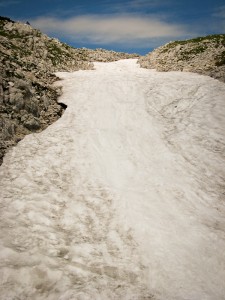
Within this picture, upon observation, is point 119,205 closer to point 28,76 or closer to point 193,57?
point 28,76

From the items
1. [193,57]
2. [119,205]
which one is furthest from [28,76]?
[193,57]

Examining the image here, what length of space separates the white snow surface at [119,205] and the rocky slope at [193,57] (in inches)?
294

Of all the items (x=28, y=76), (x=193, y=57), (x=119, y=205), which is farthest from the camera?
(x=193, y=57)

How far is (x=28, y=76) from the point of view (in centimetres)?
2155

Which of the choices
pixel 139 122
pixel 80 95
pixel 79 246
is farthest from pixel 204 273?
pixel 80 95

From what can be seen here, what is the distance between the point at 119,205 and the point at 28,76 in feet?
50.4

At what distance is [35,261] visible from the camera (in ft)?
26.1

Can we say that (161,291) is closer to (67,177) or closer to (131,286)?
(131,286)

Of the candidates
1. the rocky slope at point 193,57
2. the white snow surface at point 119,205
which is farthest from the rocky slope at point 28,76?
the rocky slope at point 193,57

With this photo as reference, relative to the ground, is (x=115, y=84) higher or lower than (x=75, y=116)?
higher

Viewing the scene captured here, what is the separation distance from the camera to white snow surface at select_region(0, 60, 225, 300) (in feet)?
25.6

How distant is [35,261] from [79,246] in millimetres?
1639

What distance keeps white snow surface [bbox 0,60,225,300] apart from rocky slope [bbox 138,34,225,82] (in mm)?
7469

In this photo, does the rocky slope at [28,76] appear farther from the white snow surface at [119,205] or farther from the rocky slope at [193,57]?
the rocky slope at [193,57]
